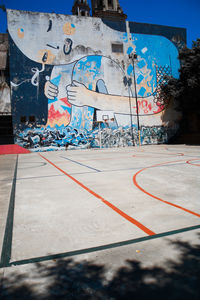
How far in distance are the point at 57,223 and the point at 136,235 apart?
115 cm

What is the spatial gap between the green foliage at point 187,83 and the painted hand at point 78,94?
9687mm

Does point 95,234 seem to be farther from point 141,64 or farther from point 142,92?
point 141,64

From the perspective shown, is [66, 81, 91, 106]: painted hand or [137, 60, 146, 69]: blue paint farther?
[137, 60, 146, 69]: blue paint

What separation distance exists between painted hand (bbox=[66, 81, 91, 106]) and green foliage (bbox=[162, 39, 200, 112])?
9.69 metres

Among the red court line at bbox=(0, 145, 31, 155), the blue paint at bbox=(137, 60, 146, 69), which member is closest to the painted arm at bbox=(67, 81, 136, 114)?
the blue paint at bbox=(137, 60, 146, 69)

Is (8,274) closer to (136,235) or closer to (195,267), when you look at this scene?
(136,235)

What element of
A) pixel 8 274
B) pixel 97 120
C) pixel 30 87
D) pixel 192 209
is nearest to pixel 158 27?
pixel 97 120

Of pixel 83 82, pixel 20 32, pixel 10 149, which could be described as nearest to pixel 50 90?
pixel 83 82

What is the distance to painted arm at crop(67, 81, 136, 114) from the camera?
70.3ft

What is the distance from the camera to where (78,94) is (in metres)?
21.6

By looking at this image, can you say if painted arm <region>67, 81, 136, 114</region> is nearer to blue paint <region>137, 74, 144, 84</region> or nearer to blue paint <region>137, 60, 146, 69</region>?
blue paint <region>137, 74, 144, 84</region>

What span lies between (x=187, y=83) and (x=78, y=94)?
1232 cm

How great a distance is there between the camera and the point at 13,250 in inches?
89.4

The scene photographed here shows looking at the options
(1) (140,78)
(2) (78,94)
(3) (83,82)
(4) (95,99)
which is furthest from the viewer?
(1) (140,78)
